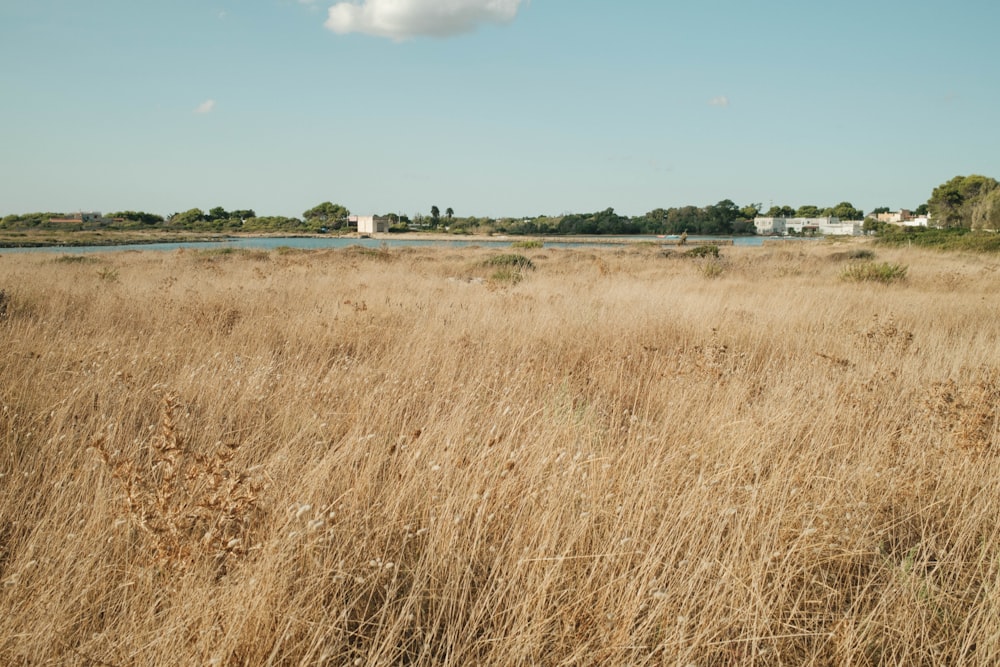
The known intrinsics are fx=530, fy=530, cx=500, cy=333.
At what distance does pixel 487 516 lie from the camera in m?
2.38

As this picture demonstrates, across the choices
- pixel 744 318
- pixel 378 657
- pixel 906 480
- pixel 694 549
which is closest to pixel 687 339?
pixel 744 318

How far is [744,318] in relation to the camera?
8289mm

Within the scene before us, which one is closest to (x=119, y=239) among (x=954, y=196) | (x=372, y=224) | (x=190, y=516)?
(x=372, y=224)

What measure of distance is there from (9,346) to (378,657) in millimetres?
5738

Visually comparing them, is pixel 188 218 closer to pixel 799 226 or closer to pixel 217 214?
pixel 217 214

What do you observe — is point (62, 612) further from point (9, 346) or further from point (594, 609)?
point (9, 346)

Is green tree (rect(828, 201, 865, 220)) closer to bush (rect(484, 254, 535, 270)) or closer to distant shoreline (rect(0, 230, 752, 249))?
distant shoreline (rect(0, 230, 752, 249))

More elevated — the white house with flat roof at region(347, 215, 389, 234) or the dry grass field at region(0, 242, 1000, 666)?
the white house with flat roof at region(347, 215, 389, 234)

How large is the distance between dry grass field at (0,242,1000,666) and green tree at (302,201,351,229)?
162 metres

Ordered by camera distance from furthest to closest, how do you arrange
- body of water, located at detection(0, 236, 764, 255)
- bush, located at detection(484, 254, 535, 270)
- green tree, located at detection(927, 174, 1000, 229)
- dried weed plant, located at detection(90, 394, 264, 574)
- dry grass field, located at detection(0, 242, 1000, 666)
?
green tree, located at detection(927, 174, 1000, 229)
body of water, located at detection(0, 236, 764, 255)
bush, located at detection(484, 254, 535, 270)
dried weed plant, located at detection(90, 394, 264, 574)
dry grass field, located at detection(0, 242, 1000, 666)

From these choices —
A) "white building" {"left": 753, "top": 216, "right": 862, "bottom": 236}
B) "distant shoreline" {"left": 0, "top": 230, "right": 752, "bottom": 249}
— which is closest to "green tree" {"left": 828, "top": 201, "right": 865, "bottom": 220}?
"white building" {"left": 753, "top": 216, "right": 862, "bottom": 236}

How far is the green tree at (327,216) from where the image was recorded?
520 feet

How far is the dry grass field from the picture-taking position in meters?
1.83

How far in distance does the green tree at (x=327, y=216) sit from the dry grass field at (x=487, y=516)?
530 feet
